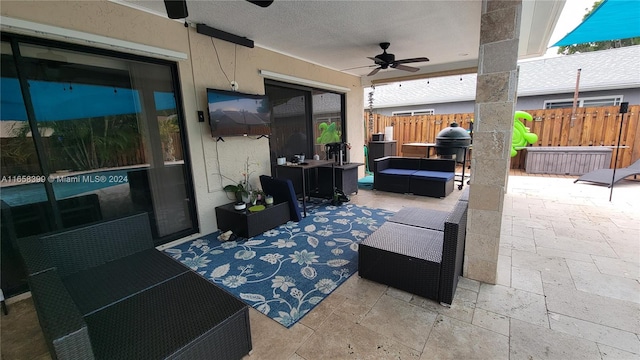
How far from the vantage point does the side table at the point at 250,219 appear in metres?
3.24

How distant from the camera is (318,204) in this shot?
4.72 meters

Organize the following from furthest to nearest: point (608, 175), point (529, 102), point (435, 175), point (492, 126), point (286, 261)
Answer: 1. point (529, 102)
2. point (608, 175)
3. point (435, 175)
4. point (286, 261)
5. point (492, 126)

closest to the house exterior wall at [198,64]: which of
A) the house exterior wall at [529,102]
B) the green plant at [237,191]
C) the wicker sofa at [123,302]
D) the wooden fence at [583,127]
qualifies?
the green plant at [237,191]

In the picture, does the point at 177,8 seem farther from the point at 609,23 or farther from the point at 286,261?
the point at 609,23

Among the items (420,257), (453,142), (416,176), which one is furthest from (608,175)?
(420,257)

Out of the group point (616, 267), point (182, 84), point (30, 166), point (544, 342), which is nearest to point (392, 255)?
point (544, 342)

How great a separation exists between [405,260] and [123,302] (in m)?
1.92

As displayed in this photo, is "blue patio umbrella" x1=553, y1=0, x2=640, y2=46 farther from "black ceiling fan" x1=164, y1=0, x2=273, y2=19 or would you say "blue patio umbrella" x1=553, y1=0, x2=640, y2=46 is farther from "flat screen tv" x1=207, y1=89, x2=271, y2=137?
"flat screen tv" x1=207, y1=89, x2=271, y2=137

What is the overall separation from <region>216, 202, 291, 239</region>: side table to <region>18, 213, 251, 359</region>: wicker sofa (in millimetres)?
1211

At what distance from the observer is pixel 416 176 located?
503 centimetres

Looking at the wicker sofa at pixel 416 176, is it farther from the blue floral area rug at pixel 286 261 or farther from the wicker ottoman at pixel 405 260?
the wicker ottoman at pixel 405 260

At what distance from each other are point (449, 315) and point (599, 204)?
422 cm

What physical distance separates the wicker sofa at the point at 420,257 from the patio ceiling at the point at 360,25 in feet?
7.64

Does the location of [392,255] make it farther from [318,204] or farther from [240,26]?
[240,26]
